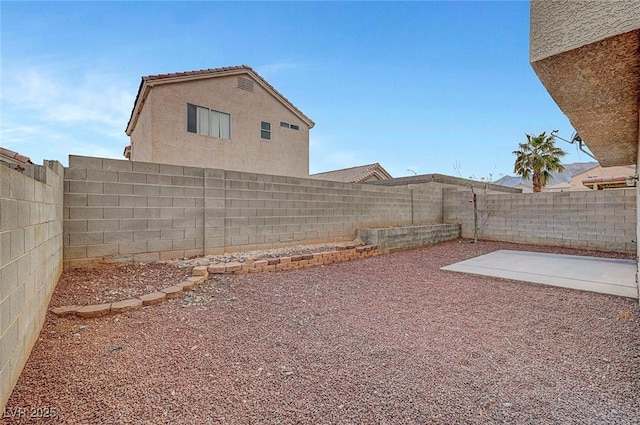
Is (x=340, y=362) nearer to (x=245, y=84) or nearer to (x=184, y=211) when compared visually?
(x=184, y=211)

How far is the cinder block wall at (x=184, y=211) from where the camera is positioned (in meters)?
4.66

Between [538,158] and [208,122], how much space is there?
1691cm

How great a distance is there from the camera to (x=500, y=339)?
304 centimetres

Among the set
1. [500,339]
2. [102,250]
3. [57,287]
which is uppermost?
[102,250]

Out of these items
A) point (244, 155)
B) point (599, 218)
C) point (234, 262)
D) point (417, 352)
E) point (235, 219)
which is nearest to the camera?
point (417, 352)

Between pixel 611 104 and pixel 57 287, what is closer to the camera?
pixel 611 104

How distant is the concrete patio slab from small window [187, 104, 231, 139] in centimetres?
916

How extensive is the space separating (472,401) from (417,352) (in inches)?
28.5

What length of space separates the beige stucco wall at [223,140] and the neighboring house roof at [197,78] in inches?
6.1

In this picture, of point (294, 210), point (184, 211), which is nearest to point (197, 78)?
point (294, 210)

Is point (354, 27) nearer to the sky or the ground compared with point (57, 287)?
Result: nearer to the sky

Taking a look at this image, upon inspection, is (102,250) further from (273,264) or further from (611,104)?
(611,104)

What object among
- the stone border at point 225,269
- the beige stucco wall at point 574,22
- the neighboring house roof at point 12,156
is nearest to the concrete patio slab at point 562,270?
the stone border at point 225,269

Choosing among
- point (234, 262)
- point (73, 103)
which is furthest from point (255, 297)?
point (73, 103)
